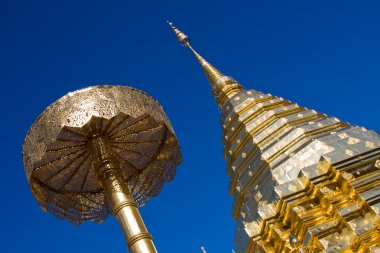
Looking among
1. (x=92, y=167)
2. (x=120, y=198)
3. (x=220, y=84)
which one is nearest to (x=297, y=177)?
(x=92, y=167)

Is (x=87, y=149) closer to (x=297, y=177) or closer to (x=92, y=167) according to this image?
(x=92, y=167)

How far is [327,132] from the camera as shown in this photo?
1513 cm

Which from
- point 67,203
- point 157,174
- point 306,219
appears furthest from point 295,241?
point 67,203

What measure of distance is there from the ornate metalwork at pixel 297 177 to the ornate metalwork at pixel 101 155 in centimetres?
271

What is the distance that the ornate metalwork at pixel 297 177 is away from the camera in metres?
10.4

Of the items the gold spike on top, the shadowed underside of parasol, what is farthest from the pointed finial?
the shadowed underside of parasol

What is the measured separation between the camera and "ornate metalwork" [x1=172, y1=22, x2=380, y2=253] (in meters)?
10.4

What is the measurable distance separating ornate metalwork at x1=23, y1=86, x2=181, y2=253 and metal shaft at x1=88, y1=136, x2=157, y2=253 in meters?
0.01

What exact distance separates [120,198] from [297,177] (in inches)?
195

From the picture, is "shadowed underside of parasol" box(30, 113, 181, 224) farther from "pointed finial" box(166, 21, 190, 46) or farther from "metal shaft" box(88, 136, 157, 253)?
"pointed finial" box(166, 21, 190, 46)

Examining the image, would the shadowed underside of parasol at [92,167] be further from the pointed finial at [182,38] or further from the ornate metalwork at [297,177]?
the pointed finial at [182,38]

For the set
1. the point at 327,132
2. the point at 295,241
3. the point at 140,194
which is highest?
the point at 327,132

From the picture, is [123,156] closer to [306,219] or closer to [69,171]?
[69,171]

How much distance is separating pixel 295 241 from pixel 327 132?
4.86 metres
